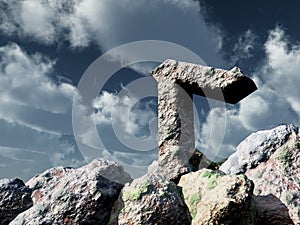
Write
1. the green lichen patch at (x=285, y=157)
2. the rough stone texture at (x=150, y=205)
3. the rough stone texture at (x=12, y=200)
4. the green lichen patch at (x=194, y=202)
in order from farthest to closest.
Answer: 1. the rough stone texture at (x=12, y=200)
2. the green lichen patch at (x=285, y=157)
3. the green lichen patch at (x=194, y=202)
4. the rough stone texture at (x=150, y=205)

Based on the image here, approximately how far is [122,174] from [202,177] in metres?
1.92

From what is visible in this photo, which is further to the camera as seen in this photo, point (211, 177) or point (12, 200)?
point (12, 200)

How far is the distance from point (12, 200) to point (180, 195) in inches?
172

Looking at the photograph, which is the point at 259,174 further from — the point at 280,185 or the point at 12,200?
the point at 12,200

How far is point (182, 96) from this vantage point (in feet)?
35.0

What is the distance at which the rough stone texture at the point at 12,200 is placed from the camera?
9.20 m

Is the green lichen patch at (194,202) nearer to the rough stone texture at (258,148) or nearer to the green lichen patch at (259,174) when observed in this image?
the green lichen patch at (259,174)

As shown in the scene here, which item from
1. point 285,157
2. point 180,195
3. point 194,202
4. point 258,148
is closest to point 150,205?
point 180,195

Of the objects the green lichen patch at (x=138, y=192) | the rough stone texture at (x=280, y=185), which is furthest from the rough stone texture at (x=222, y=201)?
the green lichen patch at (x=138, y=192)

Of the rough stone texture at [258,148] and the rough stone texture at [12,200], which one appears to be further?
the rough stone texture at [258,148]

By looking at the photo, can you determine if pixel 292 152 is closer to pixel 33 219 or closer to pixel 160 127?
pixel 160 127

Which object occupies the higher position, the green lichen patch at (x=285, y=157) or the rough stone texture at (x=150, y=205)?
the green lichen patch at (x=285, y=157)

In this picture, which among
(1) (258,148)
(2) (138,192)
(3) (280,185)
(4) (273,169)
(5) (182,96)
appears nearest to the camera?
(2) (138,192)

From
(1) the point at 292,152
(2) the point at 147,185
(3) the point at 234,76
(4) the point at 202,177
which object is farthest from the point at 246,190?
(3) the point at 234,76
